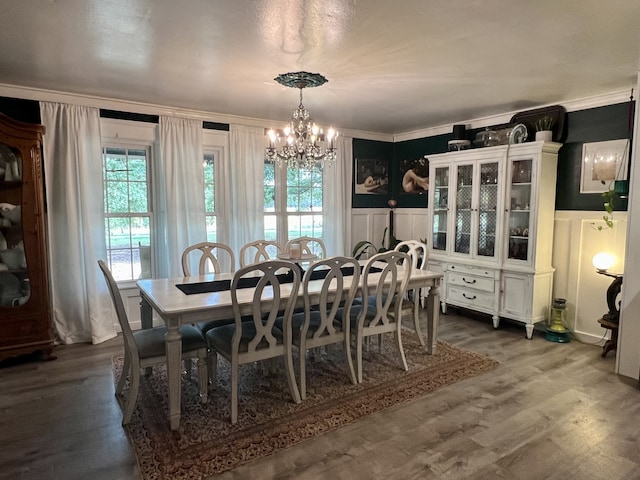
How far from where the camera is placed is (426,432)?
245 cm

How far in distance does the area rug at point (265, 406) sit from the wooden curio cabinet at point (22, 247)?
2.82ft

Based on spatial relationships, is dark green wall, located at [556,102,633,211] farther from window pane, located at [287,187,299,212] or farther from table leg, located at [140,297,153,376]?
table leg, located at [140,297,153,376]

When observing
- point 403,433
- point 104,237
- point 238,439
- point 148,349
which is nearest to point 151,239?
point 104,237

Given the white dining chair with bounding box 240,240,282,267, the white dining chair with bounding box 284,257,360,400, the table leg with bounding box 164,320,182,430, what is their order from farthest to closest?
the white dining chair with bounding box 240,240,282,267 < the white dining chair with bounding box 284,257,360,400 < the table leg with bounding box 164,320,182,430

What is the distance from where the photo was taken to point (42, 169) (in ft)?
12.3

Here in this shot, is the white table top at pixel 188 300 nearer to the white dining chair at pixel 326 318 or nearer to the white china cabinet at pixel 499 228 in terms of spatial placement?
the white dining chair at pixel 326 318

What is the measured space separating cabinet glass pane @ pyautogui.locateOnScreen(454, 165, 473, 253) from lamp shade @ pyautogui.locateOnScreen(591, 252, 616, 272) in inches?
50.5

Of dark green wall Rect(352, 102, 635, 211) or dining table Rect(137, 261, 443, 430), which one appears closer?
dining table Rect(137, 261, 443, 430)

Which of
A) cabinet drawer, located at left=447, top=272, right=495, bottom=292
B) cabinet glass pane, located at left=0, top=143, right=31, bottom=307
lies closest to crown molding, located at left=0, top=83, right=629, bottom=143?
cabinet glass pane, located at left=0, top=143, right=31, bottom=307

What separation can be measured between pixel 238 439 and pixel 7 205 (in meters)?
2.84

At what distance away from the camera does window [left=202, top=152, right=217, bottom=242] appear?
15.3 ft

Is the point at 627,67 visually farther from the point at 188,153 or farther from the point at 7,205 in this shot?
the point at 7,205

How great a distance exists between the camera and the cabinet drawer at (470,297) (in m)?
4.46

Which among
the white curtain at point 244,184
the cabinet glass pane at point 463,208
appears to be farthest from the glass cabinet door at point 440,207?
the white curtain at point 244,184
